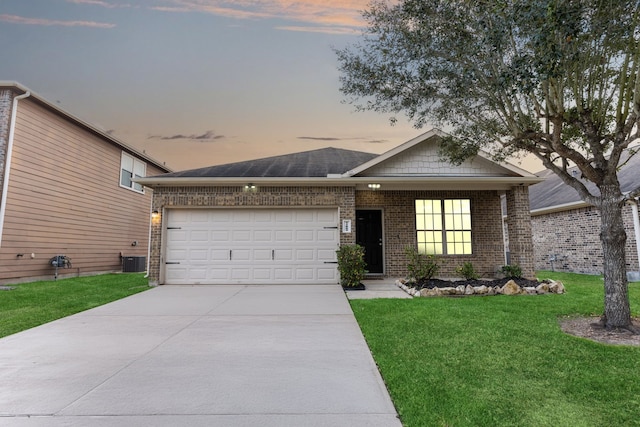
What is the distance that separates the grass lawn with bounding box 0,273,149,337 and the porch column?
1003 centimetres

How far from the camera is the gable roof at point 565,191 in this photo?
37.0 feet

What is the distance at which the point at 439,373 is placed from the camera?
3.21 m

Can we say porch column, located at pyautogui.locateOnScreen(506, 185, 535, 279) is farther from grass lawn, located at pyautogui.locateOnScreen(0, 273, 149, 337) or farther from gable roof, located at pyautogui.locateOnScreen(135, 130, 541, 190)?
grass lawn, located at pyautogui.locateOnScreen(0, 273, 149, 337)

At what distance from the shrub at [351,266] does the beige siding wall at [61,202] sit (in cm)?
939

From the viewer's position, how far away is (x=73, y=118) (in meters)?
11.6

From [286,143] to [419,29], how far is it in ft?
36.6

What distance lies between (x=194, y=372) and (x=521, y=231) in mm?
9112

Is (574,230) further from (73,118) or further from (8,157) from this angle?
(8,157)

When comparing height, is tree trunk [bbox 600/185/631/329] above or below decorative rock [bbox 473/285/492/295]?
above

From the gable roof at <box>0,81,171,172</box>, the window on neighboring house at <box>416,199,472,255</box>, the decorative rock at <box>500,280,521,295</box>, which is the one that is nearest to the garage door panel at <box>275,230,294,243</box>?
the window on neighboring house at <box>416,199,472,255</box>

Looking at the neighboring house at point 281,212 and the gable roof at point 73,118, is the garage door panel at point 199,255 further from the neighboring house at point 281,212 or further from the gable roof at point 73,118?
the gable roof at point 73,118

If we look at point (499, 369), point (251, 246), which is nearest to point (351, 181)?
point (251, 246)

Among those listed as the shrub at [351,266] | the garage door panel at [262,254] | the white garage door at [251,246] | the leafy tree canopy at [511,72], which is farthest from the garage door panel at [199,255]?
the leafy tree canopy at [511,72]

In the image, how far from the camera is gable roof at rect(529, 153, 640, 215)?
11.3 meters
